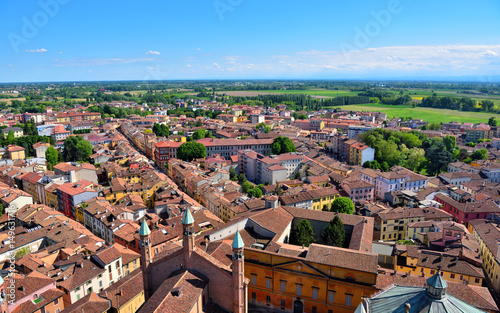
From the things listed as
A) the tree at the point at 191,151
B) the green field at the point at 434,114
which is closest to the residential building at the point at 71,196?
the tree at the point at 191,151

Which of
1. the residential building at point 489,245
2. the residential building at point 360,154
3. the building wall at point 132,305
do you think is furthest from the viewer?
the residential building at point 360,154

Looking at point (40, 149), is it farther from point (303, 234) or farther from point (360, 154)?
point (360, 154)

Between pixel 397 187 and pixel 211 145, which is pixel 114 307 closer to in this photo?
pixel 397 187

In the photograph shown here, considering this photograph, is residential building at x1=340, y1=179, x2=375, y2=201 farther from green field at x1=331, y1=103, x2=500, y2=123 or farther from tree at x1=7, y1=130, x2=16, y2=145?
green field at x1=331, y1=103, x2=500, y2=123

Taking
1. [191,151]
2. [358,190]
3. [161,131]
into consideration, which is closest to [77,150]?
[191,151]

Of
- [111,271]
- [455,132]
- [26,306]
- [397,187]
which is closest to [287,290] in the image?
[111,271]

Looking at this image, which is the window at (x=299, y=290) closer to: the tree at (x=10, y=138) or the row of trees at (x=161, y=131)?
the row of trees at (x=161, y=131)
